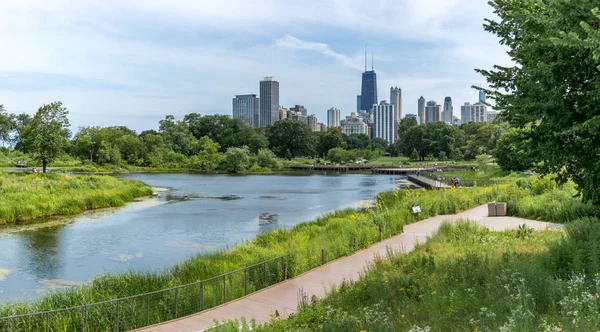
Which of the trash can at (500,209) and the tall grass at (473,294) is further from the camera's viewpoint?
the trash can at (500,209)

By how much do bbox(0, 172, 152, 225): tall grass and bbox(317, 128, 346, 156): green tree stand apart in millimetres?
108224

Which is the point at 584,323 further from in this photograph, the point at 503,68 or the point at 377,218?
the point at 377,218

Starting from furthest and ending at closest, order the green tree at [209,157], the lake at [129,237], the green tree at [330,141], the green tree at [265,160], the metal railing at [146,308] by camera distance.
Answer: the green tree at [330,141] → the green tree at [265,160] → the green tree at [209,157] → the lake at [129,237] → the metal railing at [146,308]

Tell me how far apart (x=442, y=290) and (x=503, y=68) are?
7632mm

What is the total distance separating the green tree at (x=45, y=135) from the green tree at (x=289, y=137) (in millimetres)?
95219

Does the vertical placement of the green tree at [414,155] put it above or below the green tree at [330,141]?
below

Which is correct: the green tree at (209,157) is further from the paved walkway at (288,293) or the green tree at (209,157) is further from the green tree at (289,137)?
the paved walkway at (288,293)

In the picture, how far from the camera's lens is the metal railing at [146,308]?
10.7 metres

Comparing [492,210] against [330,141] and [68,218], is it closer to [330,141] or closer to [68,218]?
[68,218]

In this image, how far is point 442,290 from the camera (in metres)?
9.84

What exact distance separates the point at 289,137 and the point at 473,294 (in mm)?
137789

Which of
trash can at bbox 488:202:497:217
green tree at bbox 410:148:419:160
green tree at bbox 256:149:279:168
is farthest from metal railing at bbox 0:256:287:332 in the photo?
green tree at bbox 410:148:419:160

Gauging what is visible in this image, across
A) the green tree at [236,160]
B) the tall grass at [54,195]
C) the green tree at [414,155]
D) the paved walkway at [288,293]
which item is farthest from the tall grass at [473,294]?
the green tree at [414,155]

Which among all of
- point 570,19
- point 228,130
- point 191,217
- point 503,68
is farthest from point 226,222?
point 228,130
